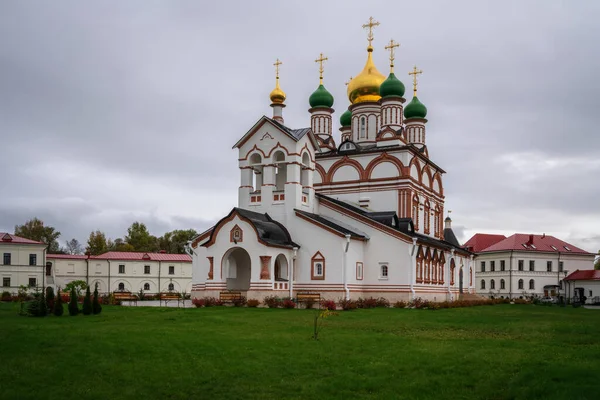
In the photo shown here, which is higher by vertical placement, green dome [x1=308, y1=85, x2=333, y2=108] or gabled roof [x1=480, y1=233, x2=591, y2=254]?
green dome [x1=308, y1=85, x2=333, y2=108]

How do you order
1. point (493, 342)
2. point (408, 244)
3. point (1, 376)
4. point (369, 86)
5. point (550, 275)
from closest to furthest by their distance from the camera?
point (1, 376), point (493, 342), point (408, 244), point (369, 86), point (550, 275)

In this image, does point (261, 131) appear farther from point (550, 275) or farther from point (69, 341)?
point (550, 275)

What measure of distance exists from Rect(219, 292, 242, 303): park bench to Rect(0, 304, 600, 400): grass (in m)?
10.1

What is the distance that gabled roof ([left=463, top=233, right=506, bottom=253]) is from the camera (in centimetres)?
6141

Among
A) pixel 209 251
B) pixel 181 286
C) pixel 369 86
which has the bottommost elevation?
pixel 181 286

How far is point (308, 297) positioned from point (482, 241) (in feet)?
131

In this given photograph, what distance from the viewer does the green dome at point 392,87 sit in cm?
3694

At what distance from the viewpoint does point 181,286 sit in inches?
2146

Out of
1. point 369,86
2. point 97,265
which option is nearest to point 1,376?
point 369,86

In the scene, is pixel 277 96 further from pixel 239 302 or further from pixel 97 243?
pixel 97 243

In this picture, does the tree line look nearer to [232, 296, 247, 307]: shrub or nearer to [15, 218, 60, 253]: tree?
[15, 218, 60, 253]: tree

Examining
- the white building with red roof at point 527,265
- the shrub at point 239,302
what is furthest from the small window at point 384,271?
the white building with red roof at point 527,265

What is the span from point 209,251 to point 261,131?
23.5 ft

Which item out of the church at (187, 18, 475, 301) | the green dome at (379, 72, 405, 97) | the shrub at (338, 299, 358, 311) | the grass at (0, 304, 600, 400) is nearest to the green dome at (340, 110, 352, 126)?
the church at (187, 18, 475, 301)
